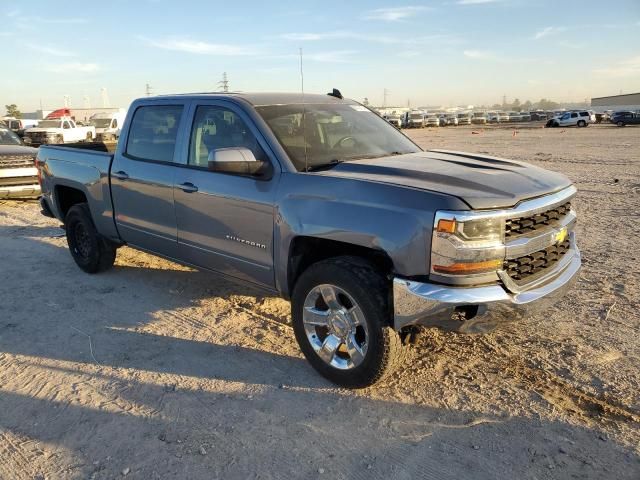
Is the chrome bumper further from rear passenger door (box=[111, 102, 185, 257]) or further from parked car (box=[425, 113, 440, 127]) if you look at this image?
parked car (box=[425, 113, 440, 127])

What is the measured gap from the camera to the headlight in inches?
113

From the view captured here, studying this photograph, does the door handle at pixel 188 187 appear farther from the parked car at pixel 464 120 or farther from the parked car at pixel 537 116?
the parked car at pixel 537 116

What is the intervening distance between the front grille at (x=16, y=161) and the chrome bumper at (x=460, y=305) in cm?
1041

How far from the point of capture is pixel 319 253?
3.71 m

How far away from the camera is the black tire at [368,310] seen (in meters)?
3.19

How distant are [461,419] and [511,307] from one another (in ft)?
2.42

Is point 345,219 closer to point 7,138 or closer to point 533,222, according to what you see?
point 533,222

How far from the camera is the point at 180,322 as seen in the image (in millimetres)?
4664

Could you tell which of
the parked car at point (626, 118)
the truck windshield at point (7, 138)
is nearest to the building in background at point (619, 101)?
the parked car at point (626, 118)

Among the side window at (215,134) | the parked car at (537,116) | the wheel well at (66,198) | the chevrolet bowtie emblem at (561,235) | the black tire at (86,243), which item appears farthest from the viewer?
the parked car at (537,116)

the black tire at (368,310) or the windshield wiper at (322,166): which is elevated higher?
the windshield wiper at (322,166)

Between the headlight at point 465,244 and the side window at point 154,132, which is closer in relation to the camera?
the headlight at point 465,244

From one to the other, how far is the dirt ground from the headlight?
3.03 feet

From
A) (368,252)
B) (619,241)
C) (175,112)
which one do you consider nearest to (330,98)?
(175,112)
